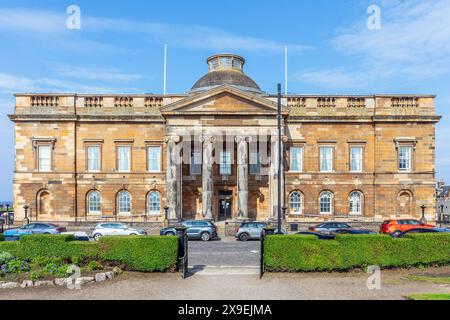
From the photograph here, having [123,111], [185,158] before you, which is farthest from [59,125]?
[185,158]

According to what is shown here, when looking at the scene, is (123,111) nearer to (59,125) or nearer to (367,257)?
(59,125)

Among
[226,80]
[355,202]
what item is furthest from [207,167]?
[355,202]

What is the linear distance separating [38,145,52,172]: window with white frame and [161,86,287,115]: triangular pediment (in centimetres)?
1277

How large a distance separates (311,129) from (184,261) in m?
25.9

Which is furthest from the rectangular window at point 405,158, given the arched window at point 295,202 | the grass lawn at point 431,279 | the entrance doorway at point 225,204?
the grass lawn at point 431,279

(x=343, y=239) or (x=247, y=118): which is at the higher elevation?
(x=247, y=118)

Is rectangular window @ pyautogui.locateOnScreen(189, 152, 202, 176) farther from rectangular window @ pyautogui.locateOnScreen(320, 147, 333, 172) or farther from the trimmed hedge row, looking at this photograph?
the trimmed hedge row

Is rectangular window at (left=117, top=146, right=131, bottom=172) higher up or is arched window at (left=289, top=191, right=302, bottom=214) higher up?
rectangular window at (left=117, top=146, right=131, bottom=172)

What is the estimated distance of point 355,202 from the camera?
3775cm

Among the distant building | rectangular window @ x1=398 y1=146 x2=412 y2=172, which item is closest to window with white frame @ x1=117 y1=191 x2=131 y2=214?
rectangular window @ x1=398 y1=146 x2=412 y2=172

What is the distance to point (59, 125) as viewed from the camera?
37.4 metres

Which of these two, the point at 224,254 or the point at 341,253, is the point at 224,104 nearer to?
the point at 224,254

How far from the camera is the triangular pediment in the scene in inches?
1362

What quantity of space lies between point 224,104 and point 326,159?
11.8 m
